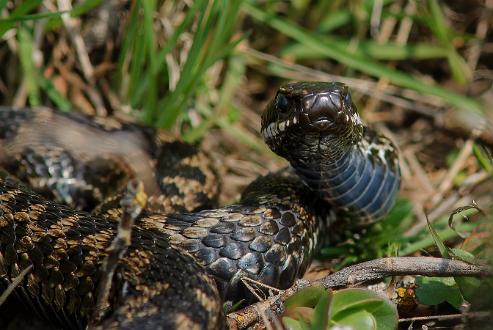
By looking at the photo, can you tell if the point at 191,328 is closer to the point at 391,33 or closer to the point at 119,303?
the point at 119,303

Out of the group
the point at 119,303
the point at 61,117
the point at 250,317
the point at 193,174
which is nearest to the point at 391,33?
the point at 193,174

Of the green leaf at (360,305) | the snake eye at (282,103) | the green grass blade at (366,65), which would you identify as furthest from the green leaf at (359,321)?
the green grass blade at (366,65)

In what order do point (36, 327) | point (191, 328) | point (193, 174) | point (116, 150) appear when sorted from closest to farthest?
point (191, 328)
point (36, 327)
point (193, 174)
point (116, 150)

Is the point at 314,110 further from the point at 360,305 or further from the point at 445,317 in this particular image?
the point at 445,317

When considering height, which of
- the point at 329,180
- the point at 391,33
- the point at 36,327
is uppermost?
the point at 391,33

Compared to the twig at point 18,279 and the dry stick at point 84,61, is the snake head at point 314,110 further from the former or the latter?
the dry stick at point 84,61

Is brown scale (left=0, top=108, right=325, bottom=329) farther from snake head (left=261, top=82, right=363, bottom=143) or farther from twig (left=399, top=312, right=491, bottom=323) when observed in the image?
twig (left=399, top=312, right=491, bottom=323)
